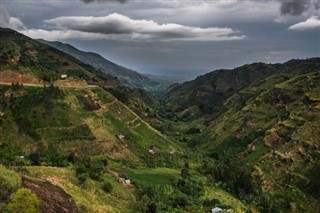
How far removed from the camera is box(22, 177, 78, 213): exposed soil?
4747 cm

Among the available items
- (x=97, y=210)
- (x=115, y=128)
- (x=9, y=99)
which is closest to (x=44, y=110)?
(x=9, y=99)

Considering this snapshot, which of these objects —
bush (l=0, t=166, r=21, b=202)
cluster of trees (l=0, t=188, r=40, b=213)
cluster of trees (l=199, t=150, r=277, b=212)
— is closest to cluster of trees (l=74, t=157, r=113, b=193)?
bush (l=0, t=166, r=21, b=202)

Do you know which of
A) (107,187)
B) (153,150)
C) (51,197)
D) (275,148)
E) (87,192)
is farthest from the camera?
(153,150)

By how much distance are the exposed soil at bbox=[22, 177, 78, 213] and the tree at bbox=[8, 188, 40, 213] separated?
12.4 ft

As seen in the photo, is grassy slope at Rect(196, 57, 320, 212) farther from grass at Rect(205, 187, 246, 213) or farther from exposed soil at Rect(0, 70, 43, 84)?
exposed soil at Rect(0, 70, 43, 84)

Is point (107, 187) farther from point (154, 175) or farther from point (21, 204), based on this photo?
point (21, 204)

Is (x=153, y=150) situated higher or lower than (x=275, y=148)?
lower

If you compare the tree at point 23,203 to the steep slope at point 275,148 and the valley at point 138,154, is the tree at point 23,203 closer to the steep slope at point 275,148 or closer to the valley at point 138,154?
the valley at point 138,154

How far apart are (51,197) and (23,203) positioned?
9157 millimetres

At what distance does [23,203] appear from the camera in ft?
135

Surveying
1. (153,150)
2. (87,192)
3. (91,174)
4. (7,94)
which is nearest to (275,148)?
(153,150)

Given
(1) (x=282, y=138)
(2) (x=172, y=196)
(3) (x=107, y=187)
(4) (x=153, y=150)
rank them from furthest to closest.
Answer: (4) (x=153, y=150)
(1) (x=282, y=138)
(2) (x=172, y=196)
(3) (x=107, y=187)

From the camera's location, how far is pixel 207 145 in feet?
470

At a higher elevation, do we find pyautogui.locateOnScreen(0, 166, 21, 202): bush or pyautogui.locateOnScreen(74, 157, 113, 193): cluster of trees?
pyautogui.locateOnScreen(0, 166, 21, 202): bush
